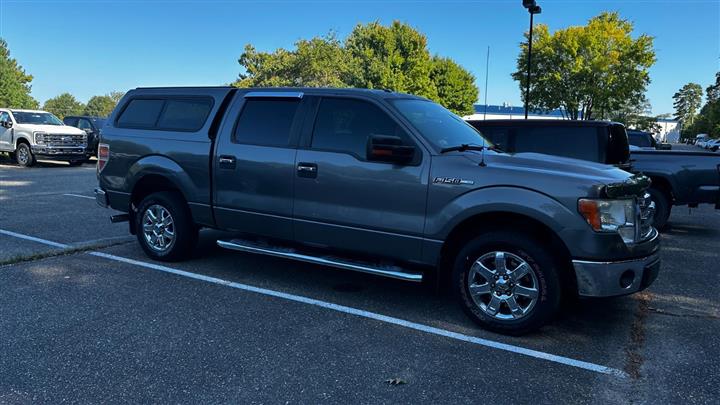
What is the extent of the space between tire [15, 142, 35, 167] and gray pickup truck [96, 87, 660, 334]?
1436 centimetres

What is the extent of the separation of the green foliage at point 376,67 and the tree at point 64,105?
385 feet

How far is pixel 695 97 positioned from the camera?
137 meters

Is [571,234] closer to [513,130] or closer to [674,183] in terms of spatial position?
[513,130]

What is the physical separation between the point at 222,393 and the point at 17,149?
19.0 metres

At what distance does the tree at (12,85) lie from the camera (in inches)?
2443

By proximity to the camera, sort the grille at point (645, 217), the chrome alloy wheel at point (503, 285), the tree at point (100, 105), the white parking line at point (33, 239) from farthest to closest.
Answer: the tree at point (100, 105) < the white parking line at point (33, 239) < the grille at point (645, 217) < the chrome alloy wheel at point (503, 285)

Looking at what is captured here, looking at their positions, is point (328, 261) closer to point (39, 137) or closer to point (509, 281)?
point (509, 281)

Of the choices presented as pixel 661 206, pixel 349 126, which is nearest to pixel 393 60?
pixel 661 206

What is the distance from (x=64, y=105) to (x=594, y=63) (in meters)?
164

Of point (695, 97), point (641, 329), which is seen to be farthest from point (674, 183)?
point (695, 97)

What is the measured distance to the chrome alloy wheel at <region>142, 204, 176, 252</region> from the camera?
19.0ft

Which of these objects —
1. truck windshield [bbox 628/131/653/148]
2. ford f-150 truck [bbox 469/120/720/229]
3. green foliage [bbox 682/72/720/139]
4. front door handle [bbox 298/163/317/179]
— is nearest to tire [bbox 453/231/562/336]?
front door handle [bbox 298/163/317/179]

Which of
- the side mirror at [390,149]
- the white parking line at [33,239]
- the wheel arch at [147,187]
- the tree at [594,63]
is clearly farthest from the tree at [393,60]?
the side mirror at [390,149]

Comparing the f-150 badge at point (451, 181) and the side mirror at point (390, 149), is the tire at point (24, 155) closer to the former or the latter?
the side mirror at point (390, 149)
